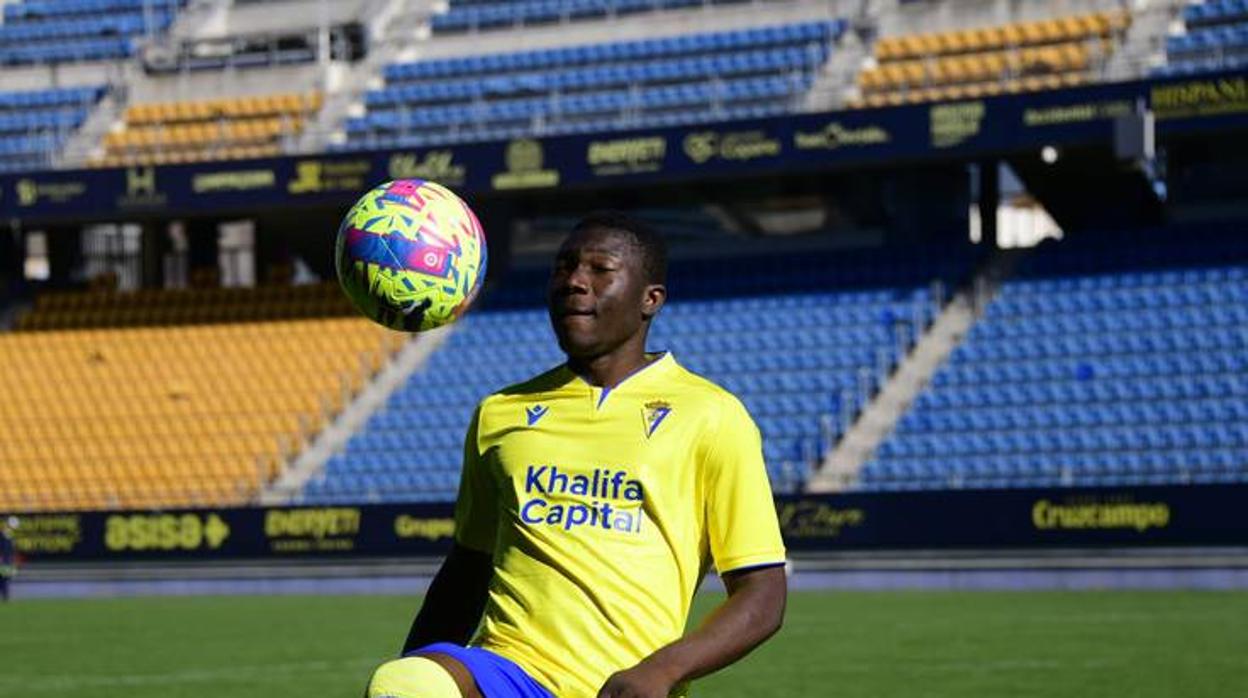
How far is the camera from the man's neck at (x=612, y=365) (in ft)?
15.7

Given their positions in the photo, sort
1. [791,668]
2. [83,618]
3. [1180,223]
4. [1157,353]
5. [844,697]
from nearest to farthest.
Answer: [844,697], [791,668], [83,618], [1157,353], [1180,223]

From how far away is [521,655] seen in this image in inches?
180

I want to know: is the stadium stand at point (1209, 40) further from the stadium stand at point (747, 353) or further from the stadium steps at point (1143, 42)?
the stadium stand at point (747, 353)

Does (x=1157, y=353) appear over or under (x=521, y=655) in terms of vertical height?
under

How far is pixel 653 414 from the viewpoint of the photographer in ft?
15.5

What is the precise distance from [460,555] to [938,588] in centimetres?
2209

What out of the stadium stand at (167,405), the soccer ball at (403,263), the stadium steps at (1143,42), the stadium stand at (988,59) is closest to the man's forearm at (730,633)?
the soccer ball at (403,263)

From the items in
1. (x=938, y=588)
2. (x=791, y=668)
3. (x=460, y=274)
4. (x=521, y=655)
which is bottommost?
(x=938, y=588)

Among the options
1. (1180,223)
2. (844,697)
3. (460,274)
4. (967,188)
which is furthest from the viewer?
(967,188)

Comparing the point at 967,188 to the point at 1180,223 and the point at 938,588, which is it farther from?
the point at 938,588

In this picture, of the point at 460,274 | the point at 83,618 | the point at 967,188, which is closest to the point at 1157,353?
the point at 967,188

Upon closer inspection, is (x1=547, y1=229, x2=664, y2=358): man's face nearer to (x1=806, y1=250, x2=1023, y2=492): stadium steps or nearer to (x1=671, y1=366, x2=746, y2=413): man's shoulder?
(x1=671, y1=366, x2=746, y2=413): man's shoulder

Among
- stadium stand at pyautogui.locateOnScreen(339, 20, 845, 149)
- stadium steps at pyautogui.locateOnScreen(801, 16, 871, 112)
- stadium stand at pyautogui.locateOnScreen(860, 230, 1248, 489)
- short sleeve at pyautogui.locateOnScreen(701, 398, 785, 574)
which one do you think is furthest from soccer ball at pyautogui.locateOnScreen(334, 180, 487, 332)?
stadium steps at pyautogui.locateOnScreen(801, 16, 871, 112)

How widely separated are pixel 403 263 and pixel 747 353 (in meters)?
27.1
